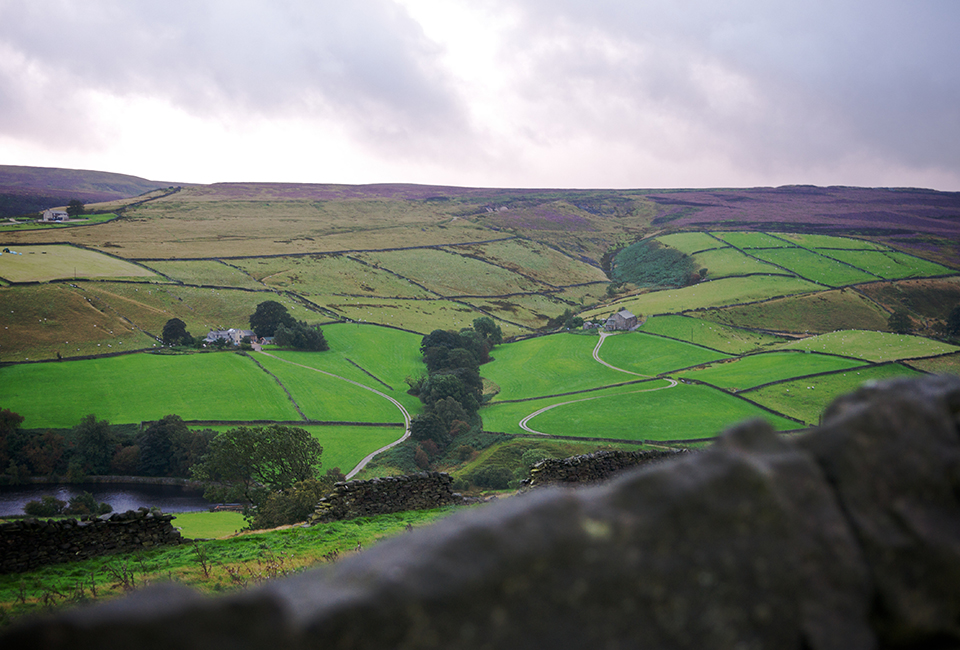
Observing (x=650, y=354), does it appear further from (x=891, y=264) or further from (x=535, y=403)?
(x=891, y=264)

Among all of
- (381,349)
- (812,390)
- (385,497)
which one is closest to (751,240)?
(812,390)

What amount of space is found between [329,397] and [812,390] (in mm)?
53194

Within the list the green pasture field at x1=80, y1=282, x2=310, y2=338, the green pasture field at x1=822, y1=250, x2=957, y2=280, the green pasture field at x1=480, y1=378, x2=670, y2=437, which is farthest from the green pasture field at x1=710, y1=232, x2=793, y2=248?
the green pasture field at x1=80, y1=282, x2=310, y2=338

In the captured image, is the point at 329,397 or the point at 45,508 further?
the point at 329,397

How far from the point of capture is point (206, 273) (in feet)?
343

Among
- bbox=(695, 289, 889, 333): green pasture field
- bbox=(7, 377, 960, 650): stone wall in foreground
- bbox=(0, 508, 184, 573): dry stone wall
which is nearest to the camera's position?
bbox=(7, 377, 960, 650): stone wall in foreground

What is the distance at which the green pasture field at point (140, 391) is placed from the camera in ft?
191

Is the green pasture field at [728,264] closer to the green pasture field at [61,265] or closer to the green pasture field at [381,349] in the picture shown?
the green pasture field at [381,349]

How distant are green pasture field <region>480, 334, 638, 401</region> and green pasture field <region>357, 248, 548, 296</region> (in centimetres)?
2953

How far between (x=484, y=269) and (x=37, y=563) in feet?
397

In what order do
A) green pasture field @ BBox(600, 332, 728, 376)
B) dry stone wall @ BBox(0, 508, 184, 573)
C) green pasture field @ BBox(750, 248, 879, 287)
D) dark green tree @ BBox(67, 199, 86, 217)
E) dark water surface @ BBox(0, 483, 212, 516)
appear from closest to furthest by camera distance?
1. dry stone wall @ BBox(0, 508, 184, 573)
2. dark water surface @ BBox(0, 483, 212, 516)
3. green pasture field @ BBox(600, 332, 728, 376)
4. green pasture field @ BBox(750, 248, 879, 287)
5. dark green tree @ BBox(67, 199, 86, 217)

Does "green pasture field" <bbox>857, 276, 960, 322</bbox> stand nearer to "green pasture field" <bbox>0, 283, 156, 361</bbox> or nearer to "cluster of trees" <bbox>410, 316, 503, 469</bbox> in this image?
"cluster of trees" <bbox>410, 316, 503, 469</bbox>

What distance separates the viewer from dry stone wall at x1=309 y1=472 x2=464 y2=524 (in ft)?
54.2

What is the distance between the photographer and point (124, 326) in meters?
77.2
